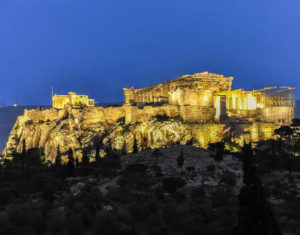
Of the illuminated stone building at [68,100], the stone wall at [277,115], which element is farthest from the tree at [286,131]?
the illuminated stone building at [68,100]

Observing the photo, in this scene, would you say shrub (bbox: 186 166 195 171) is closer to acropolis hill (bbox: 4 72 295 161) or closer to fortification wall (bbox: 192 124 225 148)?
acropolis hill (bbox: 4 72 295 161)

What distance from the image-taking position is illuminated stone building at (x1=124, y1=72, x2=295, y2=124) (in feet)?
160

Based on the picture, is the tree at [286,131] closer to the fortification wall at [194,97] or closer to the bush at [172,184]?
the fortification wall at [194,97]

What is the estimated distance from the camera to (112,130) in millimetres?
52500

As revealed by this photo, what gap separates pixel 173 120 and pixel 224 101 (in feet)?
37.1

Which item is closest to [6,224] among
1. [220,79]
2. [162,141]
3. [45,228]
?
[45,228]

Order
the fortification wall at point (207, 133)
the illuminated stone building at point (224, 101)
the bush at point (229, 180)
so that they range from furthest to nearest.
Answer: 1. the illuminated stone building at point (224, 101)
2. the fortification wall at point (207, 133)
3. the bush at point (229, 180)

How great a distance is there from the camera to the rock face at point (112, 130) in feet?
146

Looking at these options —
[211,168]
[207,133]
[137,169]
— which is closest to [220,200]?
[211,168]

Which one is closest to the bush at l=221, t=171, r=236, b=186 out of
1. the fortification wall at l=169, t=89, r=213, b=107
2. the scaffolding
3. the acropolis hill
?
the acropolis hill

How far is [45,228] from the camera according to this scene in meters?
10.2

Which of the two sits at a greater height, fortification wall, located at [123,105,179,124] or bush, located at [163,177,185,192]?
fortification wall, located at [123,105,179,124]

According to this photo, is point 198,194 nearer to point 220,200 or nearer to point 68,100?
point 220,200

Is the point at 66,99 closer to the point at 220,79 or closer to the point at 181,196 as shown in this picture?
the point at 220,79
